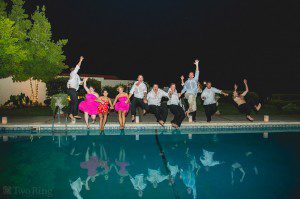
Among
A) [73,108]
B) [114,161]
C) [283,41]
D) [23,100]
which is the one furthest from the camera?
[283,41]

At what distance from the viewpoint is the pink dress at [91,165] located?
6.80 metres

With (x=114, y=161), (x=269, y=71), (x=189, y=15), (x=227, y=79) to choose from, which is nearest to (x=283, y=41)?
(x=269, y=71)

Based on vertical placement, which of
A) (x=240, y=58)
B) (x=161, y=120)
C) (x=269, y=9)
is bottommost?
(x=161, y=120)

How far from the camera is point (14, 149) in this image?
901 cm

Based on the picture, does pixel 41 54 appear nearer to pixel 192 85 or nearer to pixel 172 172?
pixel 192 85

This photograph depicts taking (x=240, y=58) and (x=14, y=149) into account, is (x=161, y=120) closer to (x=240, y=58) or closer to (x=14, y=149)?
(x=14, y=149)

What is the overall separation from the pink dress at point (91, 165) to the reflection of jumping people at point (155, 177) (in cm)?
134

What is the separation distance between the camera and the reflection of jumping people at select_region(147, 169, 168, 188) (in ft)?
20.5

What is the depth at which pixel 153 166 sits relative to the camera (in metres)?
7.37

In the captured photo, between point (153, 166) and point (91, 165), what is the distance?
64.4 inches

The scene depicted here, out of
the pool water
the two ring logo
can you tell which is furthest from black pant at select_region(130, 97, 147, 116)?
the two ring logo

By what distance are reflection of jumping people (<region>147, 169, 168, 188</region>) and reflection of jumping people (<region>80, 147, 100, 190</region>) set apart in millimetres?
1269

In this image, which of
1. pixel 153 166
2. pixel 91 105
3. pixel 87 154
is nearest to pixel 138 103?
pixel 91 105

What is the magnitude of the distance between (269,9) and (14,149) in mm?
23372
